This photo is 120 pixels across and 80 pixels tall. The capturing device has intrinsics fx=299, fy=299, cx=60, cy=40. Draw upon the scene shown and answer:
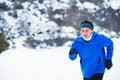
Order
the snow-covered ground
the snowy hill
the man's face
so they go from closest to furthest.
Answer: the man's face, the snow-covered ground, the snowy hill

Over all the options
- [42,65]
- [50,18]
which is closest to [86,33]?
[42,65]

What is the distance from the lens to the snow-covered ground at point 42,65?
5.43m

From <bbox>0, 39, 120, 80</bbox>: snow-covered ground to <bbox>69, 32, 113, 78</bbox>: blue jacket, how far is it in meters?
1.64

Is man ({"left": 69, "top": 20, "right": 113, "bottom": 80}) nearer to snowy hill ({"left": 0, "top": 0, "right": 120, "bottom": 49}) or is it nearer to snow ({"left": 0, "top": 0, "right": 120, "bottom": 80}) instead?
snow ({"left": 0, "top": 0, "right": 120, "bottom": 80})

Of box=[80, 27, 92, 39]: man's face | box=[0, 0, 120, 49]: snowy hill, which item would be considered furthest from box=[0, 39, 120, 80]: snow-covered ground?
box=[80, 27, 92, 39]: man's face

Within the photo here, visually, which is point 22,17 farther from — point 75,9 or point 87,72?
point 87,72

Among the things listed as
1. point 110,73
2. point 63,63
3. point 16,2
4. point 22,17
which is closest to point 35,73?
point 63,63

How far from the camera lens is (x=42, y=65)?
19.9 ft

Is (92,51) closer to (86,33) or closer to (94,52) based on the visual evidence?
(94,52)

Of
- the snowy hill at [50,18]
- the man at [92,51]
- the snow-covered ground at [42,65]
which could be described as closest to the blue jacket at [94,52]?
the man at [92,51]

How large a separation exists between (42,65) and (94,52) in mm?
2643

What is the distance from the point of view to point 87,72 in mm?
3658

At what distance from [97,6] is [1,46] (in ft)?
9.46

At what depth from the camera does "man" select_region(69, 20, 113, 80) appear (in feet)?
11.7
